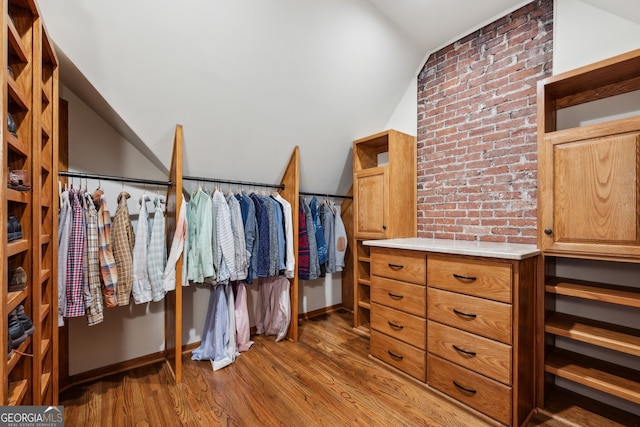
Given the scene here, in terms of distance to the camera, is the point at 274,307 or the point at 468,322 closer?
the point at 468,322

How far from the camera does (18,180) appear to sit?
95cm

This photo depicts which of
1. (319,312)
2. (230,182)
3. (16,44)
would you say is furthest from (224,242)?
(319,312)

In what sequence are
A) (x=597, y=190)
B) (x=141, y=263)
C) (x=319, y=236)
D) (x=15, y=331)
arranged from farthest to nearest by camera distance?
(x=319, y=236), (x=141, y=263), (x=597, y=190), (x=15, y=331)

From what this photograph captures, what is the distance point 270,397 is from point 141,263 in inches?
49.1

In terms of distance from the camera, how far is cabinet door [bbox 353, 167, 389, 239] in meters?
2.60

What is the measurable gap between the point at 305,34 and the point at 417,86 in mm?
1325

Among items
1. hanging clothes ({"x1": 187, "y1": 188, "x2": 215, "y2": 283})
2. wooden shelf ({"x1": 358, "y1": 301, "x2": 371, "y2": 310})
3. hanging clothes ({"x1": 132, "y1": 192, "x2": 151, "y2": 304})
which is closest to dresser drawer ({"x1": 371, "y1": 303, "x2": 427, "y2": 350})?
wooden shelf ({"x1": 358, "y1": 301, "x2": 371, "y2": 310})

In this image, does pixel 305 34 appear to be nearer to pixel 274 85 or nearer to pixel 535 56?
pixel 274 85

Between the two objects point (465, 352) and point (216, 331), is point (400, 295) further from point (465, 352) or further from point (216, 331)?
point (216, 331)

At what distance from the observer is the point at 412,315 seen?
1965mm

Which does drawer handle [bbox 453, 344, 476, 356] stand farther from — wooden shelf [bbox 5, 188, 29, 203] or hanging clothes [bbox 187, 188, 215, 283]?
wooden shelf [bbox 5, 188, 29, 203]

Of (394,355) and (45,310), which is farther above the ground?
(45,310)

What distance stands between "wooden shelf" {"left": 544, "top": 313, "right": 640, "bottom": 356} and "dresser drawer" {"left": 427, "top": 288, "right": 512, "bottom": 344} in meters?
0.36

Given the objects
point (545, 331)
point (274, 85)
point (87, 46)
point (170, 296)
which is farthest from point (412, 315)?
point (87, 46)
